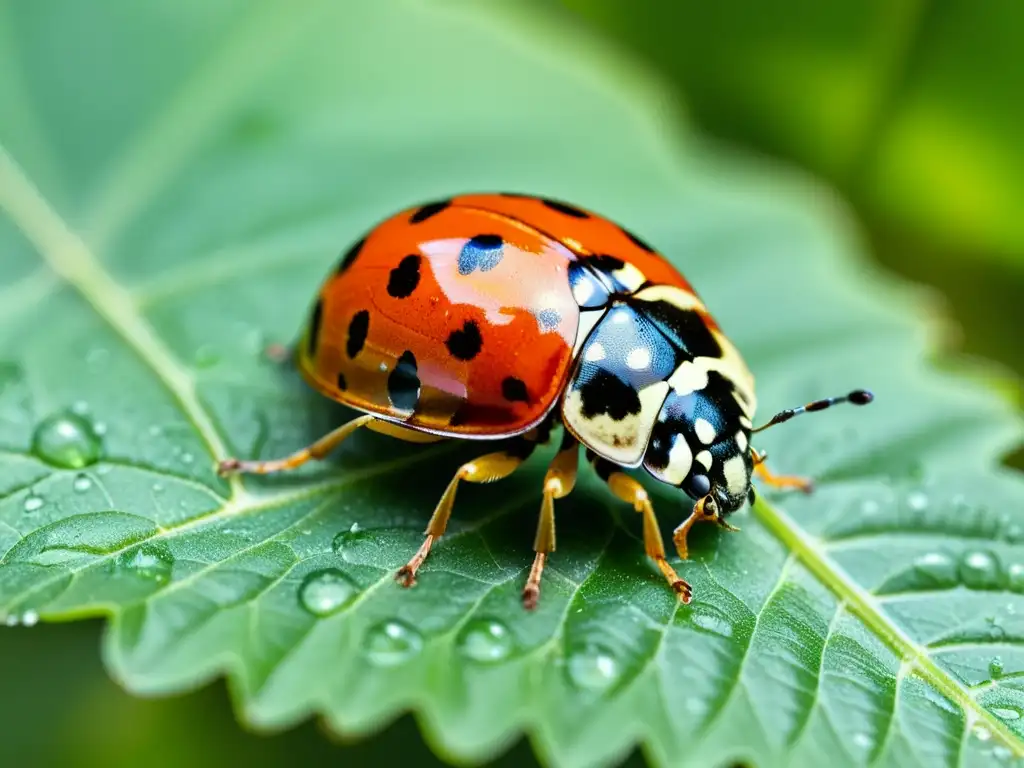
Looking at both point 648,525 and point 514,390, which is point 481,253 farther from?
point 648,525

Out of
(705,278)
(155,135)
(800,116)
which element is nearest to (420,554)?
(705,278)

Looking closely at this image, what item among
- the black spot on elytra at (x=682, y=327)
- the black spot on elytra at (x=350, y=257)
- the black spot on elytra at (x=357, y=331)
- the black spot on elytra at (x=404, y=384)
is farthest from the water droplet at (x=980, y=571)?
the black spot on elytra at (x=350, y=257)

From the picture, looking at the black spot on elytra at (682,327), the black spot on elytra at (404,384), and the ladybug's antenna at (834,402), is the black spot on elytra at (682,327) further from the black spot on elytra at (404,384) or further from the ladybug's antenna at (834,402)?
the black spot on elytra at (404,384)

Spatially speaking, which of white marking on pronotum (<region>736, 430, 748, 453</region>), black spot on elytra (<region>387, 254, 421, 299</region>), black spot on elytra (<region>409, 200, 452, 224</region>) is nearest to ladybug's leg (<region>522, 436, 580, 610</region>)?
white marking on pronotum (<region>736, 430, 748, 453</region>)

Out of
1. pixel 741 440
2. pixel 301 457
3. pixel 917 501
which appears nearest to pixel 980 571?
pixel 917 501

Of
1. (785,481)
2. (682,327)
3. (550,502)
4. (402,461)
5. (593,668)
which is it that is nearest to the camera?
A: (593,668)

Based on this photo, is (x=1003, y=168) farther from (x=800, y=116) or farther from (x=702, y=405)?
(x=702, y=405)
